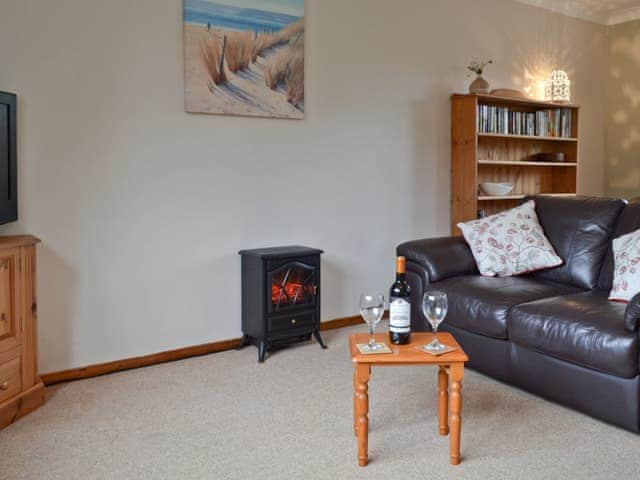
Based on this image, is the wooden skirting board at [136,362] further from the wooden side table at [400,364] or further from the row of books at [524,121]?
the row of books at [524,121]

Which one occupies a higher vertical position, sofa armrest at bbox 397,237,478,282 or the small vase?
the small vase

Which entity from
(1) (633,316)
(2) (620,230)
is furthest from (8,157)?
(2) (620,230)

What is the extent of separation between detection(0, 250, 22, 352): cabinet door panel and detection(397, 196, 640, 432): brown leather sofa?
2.12 metres

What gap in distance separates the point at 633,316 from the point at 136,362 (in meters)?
2.61

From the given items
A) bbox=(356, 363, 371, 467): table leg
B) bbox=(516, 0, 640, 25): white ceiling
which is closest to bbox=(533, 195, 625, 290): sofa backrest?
bbox=(356, 363, 371, 467): table leg

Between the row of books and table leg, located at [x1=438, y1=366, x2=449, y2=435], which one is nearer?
table leg, located at [x1=438, y1=366, x2=449, y2=435]

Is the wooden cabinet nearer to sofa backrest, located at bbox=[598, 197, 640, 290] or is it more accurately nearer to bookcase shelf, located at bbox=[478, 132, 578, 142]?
sofa backrest, located at bbox=[598, 197, 640, 290]

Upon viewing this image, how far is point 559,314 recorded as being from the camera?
8.81 ft

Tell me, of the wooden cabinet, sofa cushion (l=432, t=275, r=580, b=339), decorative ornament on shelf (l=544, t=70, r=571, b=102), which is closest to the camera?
the wooden cabinet

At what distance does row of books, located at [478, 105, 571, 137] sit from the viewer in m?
4.80

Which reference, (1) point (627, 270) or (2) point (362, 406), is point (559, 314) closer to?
(1) point (627, 270)

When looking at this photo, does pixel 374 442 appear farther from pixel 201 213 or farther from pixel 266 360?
pixel 201 213

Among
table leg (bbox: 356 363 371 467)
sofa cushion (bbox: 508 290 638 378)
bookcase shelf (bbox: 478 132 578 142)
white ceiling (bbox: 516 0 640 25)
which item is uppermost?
white ceiling (bbox: 516 0 640 25)

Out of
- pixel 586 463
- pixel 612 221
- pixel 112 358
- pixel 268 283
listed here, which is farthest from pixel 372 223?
pixel 586 463
